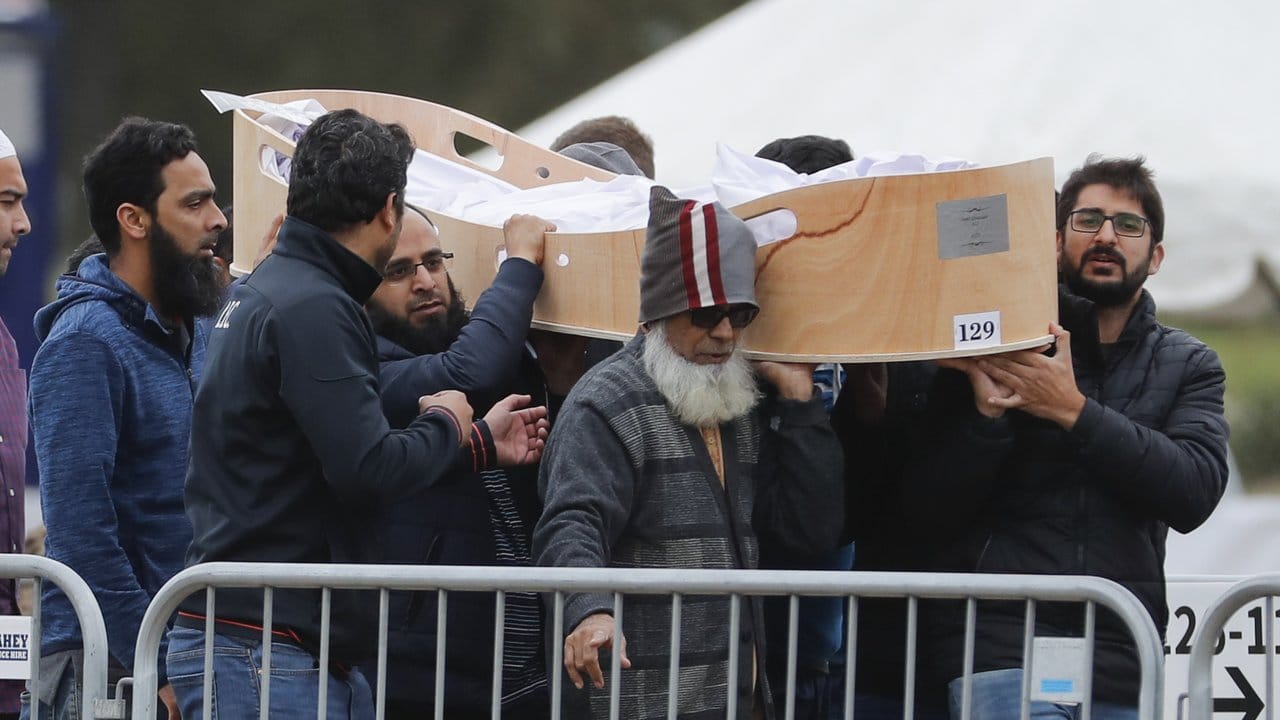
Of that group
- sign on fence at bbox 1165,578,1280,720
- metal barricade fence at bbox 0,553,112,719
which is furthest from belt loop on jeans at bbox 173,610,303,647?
sign on fence at bbox 1165,578,1280,720

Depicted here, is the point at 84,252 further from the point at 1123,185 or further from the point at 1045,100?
the point at 1045,100

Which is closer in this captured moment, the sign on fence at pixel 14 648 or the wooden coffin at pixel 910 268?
the wooden coffin at pixel 910 268

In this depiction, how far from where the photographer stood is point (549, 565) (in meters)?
3.31

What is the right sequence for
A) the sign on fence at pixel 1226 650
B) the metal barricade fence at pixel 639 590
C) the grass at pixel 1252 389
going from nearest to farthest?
the metal barricade fence at pixel 639 590 → the sign on fence at pixel 1226 650 → the grass at pixel 1252 389

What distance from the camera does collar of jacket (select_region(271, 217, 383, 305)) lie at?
3.23 metres

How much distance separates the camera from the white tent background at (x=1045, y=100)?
6.28 meters

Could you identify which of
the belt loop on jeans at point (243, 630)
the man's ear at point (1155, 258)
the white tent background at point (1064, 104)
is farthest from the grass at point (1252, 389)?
the belt loop on jeans at point (243, 630)

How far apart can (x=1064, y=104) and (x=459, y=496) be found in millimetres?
3591

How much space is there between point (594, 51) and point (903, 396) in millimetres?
11592

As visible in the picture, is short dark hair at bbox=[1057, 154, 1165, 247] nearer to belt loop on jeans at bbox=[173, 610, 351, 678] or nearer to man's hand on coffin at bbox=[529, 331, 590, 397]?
man's hand on coffin at bbox=[529, 331, 590, 397]

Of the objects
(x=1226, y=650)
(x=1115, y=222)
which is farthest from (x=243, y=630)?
(x=1226, y=650)

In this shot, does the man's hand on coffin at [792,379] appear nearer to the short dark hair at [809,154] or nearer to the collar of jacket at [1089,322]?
the collar of jacket at [1089,322]

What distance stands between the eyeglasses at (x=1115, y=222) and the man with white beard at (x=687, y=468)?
723mm

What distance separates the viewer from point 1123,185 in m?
3.79
